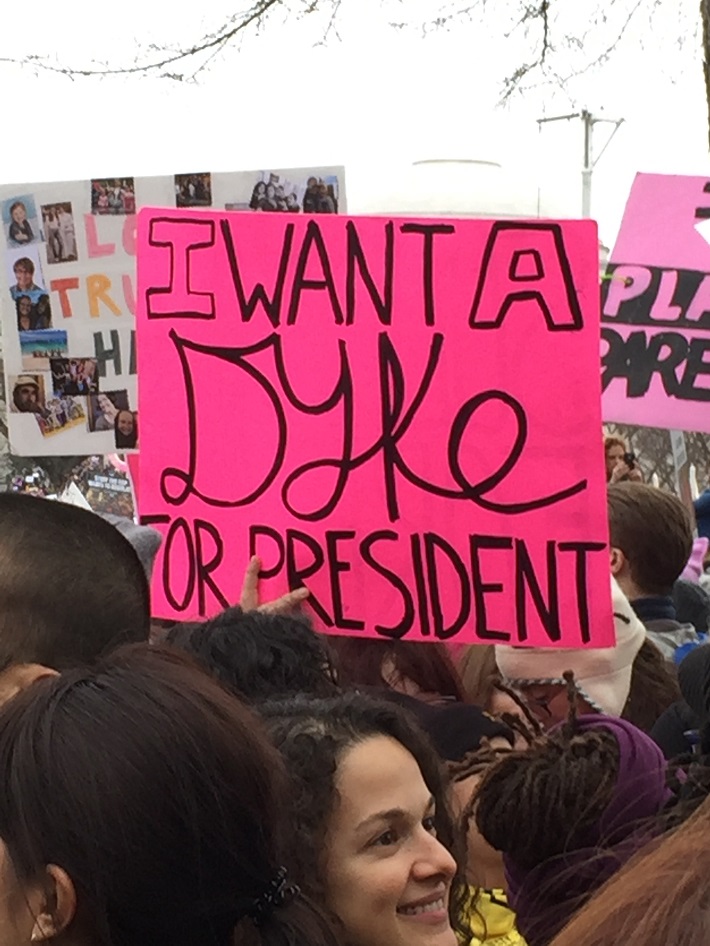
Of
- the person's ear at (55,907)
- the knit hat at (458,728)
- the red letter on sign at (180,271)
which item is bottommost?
the knit hat at (458,728)

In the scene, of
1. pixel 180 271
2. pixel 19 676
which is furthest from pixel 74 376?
pixel 19 676

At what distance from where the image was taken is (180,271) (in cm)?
287

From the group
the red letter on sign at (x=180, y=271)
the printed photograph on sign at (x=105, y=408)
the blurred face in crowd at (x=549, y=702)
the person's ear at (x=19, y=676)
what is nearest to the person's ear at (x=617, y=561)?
the blurred face in crowd at (x=549, y=702)

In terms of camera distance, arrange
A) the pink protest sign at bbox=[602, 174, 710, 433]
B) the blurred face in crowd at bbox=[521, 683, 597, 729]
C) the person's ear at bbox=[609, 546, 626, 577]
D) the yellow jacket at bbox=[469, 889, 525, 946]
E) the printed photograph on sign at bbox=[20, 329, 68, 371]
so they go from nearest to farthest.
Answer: the yellow jacket at bbox=[469, 889, 525, 946]
the blurred face in crowd at bbox=[521, 683, 597, 729]
the person's ear at bbox=[609, 546, 626, 577]
the pink protest sign at bbox=[602, 174, 710, 433]
the printed photograph on sign at bbox=[20, 329, 68, 371]

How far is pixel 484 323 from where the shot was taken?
262 centimetres

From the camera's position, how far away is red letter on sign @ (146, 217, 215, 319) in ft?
9.32

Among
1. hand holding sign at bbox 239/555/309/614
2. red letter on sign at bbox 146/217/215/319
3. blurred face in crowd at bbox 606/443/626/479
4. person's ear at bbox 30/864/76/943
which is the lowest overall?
blurred face in crowd at bbox 606/443/626/479

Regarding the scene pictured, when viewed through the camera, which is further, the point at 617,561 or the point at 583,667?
the point at 617,561

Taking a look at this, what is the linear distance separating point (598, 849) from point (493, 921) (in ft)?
1.82

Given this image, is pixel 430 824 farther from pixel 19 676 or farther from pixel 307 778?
pixel 19 676

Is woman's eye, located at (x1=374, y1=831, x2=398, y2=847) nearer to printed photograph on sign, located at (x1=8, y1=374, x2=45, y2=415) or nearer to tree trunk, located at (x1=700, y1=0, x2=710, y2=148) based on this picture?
printed photograph on sign, located at (x1=8, y1=374, x2=45, y2=415)

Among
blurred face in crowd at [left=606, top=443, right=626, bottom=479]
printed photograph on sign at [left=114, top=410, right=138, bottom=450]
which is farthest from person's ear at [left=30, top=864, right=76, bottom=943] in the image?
blurred face in crowd at [left=606, top=443, right=626, bottom=479]

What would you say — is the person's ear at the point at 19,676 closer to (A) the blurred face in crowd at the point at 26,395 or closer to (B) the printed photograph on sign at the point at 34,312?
(A) the blurred face in crowd at the point at 26,395

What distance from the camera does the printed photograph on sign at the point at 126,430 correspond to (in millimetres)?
4293
